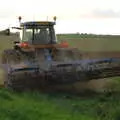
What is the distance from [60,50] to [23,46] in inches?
51.0

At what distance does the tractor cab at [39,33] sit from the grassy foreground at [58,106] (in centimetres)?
320

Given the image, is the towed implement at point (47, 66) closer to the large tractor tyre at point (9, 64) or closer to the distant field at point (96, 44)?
the large tractor tyre at point (9, 64)

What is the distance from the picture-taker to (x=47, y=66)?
15234 millimetres

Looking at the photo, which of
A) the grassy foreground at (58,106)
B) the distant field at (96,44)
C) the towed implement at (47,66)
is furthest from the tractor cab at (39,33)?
the distant field at (96,44)

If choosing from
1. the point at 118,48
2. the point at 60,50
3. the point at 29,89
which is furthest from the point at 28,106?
the point at 118,48

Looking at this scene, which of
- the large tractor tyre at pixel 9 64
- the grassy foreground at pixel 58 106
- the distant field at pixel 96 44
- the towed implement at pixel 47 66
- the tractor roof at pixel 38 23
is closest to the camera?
the grassy foreground at pixel 58 106

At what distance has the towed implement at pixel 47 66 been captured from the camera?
1501 cm

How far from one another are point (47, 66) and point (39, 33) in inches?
114

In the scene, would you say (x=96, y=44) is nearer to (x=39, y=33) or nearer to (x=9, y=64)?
(x=39, y=33)

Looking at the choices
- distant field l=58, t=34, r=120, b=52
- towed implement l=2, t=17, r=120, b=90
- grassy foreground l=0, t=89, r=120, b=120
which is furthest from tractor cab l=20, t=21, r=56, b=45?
distant field l=58, t=34, r=120, b=52

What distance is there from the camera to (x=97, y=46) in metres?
35.0

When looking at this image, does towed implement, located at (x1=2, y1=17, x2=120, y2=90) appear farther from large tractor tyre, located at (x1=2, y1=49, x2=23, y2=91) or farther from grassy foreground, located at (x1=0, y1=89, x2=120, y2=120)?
grassy foreground, located at (x1=0, y1=89, x2=120, y2=120)

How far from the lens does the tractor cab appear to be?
17.6 metres

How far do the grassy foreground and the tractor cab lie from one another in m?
3.20
